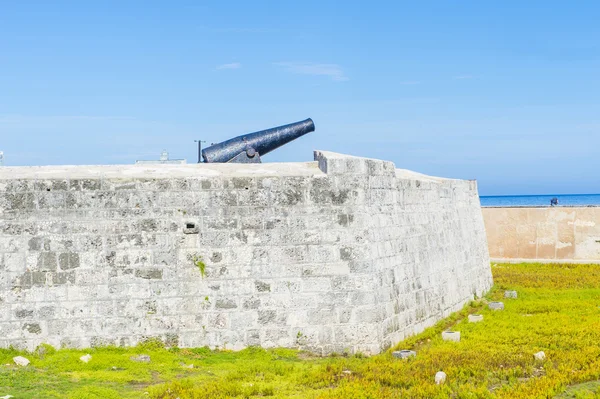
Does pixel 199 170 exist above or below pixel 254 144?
below

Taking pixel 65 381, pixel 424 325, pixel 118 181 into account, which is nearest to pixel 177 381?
pixel 65 381

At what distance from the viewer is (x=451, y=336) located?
39.8 ft

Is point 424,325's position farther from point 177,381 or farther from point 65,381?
point 65,381

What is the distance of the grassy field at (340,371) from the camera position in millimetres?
8688

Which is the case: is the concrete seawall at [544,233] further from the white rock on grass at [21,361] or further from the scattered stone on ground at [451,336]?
the white rock on grass at [21,361]

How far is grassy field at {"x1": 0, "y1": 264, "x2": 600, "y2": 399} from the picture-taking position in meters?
8.69

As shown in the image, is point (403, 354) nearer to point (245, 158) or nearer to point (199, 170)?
point (199, 170)

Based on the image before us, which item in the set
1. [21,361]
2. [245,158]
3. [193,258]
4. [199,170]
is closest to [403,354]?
[193,258]

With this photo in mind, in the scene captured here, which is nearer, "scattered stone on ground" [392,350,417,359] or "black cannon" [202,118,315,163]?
"scattered stone on ground" [392,350,417,359]

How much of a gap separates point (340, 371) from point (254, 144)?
6876 millimetres

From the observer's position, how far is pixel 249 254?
1109cm

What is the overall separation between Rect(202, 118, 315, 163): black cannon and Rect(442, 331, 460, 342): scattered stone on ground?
17.4 feet

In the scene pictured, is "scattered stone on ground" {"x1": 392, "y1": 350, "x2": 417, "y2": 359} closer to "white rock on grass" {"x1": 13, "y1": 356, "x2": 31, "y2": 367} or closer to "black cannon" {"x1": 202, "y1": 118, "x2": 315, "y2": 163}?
"white rock on grass" {"x1": 13, "y1": 356, "x2": 31, "y2": 367}

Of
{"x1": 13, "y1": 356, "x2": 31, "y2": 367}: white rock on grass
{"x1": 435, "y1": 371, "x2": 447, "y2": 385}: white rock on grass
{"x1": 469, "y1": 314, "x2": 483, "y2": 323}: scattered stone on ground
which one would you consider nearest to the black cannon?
{"x1": 469, "y1": 314, "x2": 483, "y2": 323}: scattered stone on ground
